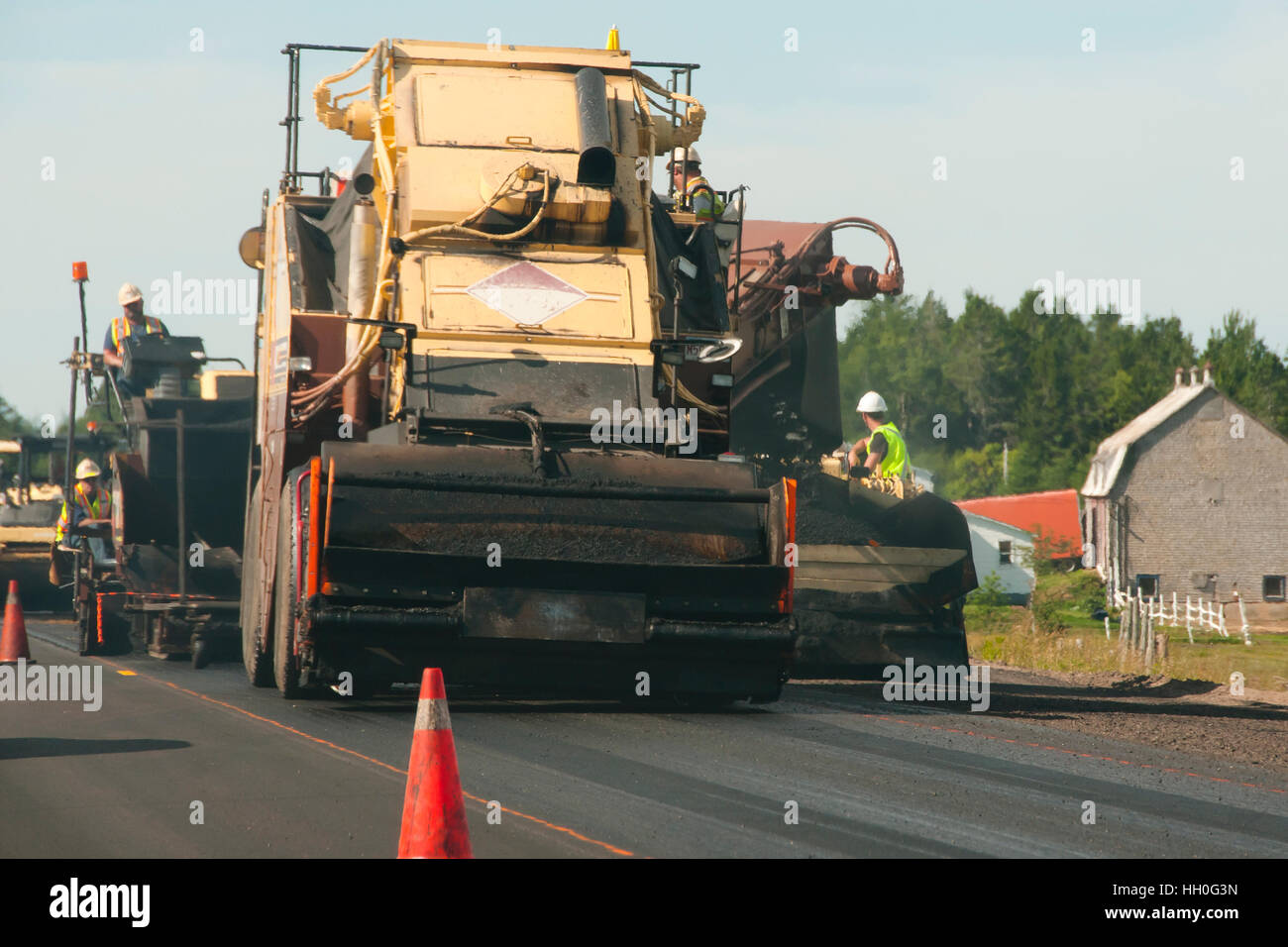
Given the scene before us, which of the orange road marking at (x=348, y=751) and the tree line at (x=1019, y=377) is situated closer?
the orange road marking at (x=348, y=751)

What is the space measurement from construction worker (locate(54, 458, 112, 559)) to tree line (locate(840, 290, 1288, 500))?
67.1 m

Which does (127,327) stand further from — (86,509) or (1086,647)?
(1086,647)

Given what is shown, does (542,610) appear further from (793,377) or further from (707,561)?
(793,377)

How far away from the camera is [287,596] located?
32.0ft

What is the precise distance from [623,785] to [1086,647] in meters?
15.7

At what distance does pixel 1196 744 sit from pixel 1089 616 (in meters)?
42.2

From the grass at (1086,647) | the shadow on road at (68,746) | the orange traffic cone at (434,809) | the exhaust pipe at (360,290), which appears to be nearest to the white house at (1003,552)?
the grass at (1086,647)

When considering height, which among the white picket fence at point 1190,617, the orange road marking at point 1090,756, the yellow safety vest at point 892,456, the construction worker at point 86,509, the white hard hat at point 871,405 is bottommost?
the white picket fence at point 1190,617

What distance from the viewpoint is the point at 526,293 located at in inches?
408

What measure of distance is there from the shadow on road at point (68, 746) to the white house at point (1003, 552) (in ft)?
178

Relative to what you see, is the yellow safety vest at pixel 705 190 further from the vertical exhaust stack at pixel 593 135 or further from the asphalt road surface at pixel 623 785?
the asphalt road surface at pixel 623 785

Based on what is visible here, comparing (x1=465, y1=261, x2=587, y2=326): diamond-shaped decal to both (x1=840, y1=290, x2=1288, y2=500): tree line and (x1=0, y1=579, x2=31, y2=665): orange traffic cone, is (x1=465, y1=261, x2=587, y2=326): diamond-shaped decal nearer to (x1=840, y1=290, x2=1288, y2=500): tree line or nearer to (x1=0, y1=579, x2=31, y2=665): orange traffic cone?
(x1=0, y1=579, x2=31, y2=665): orange traffic cone

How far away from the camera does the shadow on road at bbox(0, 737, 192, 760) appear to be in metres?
8.59

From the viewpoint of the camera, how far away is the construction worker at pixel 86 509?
56.9 feet
